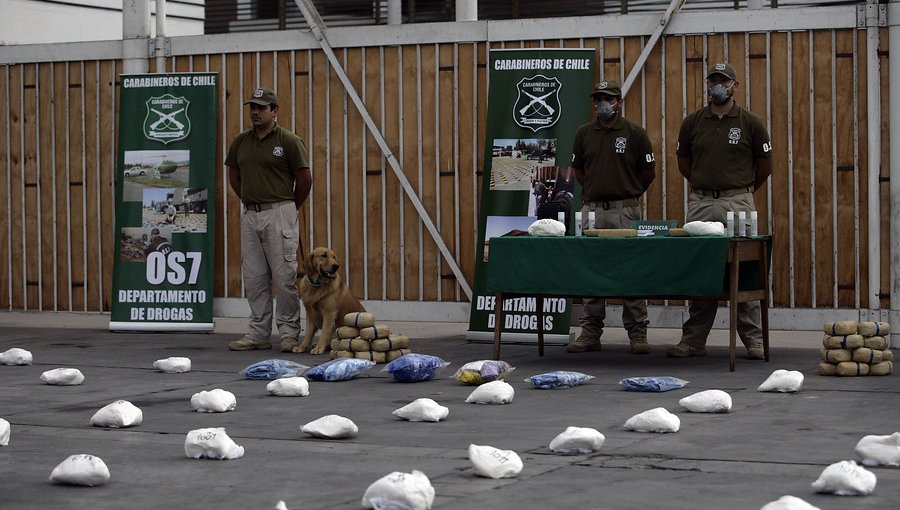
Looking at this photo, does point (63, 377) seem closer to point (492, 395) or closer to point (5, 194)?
point (492, 395)

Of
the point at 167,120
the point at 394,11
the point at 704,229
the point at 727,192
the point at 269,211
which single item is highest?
the point at 394,11

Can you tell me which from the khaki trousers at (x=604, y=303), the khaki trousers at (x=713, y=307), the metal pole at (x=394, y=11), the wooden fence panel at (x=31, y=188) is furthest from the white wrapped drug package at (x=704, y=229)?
the metal pole at (x=394, y=11)

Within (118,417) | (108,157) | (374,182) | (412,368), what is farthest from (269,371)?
(108,157)

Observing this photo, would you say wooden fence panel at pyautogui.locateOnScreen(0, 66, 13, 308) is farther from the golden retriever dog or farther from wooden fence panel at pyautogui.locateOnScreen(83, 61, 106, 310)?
the golden retriever dog

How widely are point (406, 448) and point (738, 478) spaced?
1.66 meters

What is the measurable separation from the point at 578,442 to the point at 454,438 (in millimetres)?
792

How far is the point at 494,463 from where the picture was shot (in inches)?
230

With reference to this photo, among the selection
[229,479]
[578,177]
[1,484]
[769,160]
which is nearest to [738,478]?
[229,479]

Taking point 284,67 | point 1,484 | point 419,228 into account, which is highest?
point 284,67

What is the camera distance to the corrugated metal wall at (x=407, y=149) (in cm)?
1237

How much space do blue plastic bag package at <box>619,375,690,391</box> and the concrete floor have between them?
0.37 feet

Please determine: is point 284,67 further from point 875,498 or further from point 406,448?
point 875,498

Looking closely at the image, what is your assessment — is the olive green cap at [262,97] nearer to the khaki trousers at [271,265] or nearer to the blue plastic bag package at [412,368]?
the khaki trousers at [271,265]

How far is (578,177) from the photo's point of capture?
11820mm
